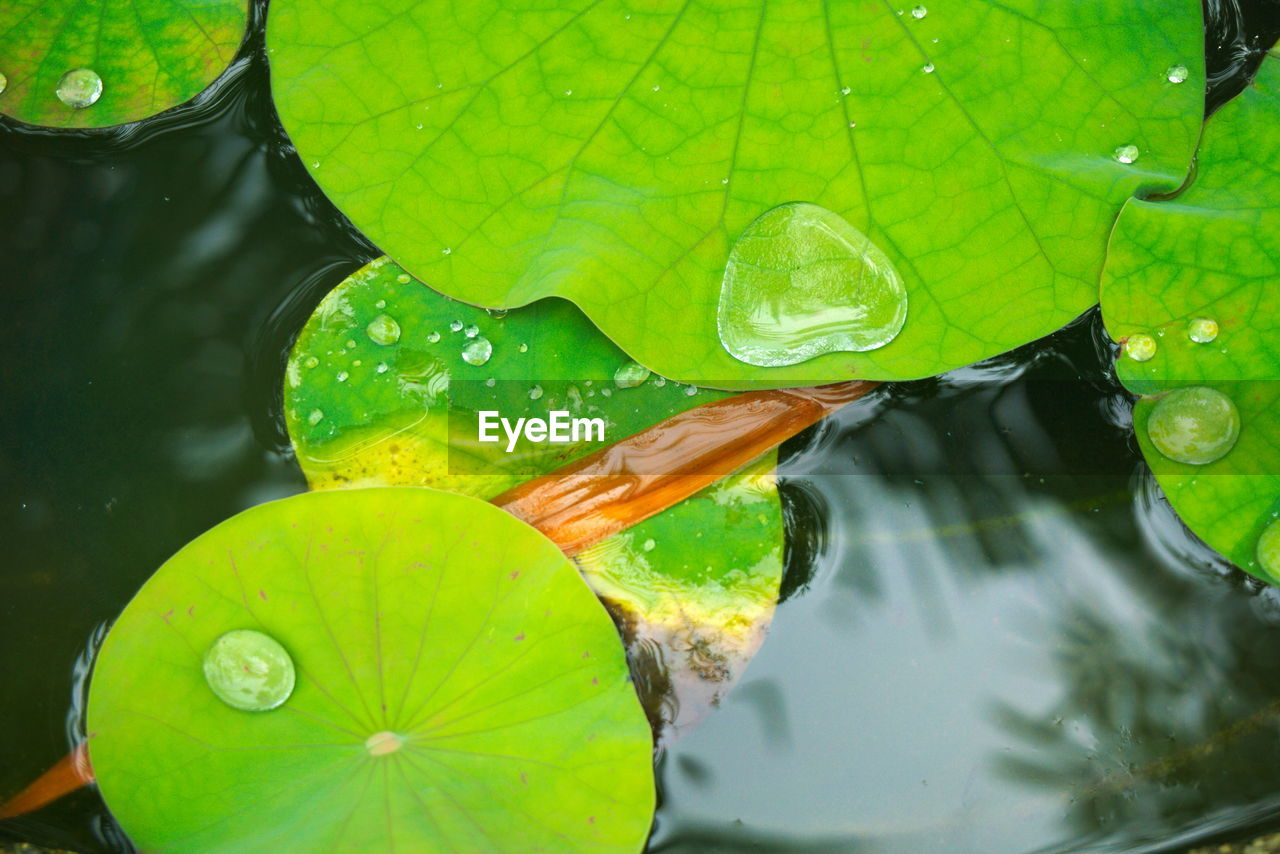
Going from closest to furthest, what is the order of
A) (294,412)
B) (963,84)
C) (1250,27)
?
(963,84)
(294,412)
(1250,27)

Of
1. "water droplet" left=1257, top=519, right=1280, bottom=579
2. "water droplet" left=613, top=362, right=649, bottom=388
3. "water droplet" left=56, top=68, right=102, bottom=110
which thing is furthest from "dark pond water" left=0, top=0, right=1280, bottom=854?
"water droplet" left=613, top=362, right=649, bottom=388

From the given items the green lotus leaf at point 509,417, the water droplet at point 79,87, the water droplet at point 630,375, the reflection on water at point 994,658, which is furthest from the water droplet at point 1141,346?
the water droplet at point 79,87

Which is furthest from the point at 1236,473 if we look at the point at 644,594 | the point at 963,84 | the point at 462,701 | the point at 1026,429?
the point at 462,701

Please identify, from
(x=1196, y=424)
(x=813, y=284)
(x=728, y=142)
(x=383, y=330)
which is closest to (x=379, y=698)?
(x=383, y=330)

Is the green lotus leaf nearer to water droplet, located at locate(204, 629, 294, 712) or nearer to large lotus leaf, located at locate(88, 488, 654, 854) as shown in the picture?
large lotus leaf, located at locate(88, 488, 654, 854)

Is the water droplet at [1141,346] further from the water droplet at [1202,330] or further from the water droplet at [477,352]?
the water droplet at [477,352]

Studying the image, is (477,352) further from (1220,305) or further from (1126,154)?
(1220,305)

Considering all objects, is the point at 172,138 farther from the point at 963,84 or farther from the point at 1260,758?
the point at 1260,758
